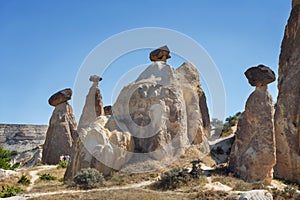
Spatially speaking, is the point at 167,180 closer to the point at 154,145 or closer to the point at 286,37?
the point at 154,145

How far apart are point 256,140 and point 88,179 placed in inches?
268

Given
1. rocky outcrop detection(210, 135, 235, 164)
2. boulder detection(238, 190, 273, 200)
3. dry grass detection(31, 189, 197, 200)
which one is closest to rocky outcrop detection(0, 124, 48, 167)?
rocky outcrop detection(210, 135, 235, 164)

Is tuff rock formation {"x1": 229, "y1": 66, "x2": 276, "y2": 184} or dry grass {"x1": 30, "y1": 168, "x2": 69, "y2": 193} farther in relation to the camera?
tuff rock formation {"x1": 229, "y1": 66, "x2": 276, "y2": 184}

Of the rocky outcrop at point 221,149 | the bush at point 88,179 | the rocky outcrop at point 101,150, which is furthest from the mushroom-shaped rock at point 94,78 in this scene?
the bush at point 88,179

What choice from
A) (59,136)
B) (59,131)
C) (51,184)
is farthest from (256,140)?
(59,131)

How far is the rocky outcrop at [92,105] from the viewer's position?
2112 centimetres

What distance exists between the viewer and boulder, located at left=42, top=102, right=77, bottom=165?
24.6 m

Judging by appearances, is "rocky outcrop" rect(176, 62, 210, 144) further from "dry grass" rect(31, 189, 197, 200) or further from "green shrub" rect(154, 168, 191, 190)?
"dry grass" rect(31, 189, 197, 200)

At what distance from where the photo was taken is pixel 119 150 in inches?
627

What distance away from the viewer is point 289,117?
17.7 metres

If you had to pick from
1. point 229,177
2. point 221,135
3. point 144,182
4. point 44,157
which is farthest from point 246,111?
point 44,157

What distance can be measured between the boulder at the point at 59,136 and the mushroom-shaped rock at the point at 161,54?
8157 millimetres

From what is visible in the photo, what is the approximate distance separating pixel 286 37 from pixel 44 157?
1673 cm

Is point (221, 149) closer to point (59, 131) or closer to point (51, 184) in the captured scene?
point (51, 184)
